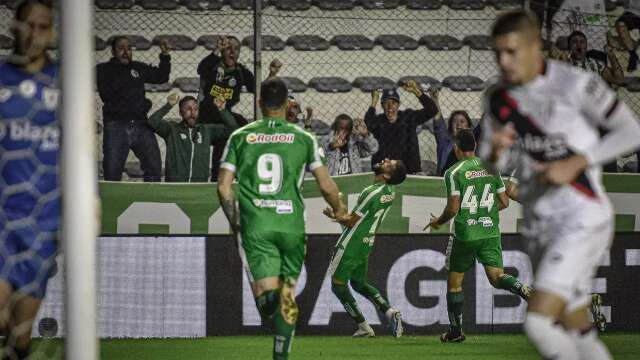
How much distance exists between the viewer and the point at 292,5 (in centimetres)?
1377

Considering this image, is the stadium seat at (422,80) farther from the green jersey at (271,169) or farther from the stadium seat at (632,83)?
the green jersey at (271,169)

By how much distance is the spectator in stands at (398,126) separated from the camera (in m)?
12.2

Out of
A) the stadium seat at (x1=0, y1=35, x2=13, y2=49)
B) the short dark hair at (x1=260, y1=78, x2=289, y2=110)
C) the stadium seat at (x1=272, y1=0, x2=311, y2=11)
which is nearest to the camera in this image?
the short dark hair at (x1=260, y1=78, x2=289, y2=110)

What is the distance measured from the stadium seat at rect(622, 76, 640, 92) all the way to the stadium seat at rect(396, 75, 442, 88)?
6.89ft

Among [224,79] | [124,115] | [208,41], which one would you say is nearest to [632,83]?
[224,79]

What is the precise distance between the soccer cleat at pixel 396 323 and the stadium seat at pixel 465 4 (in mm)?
4690

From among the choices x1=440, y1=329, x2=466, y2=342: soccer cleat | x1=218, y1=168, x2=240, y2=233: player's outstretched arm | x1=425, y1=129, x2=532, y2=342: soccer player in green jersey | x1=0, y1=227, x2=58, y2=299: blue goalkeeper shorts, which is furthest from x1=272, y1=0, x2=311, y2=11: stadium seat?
x1=0, y1=227, x2=58, y2=299: blue goalkeeper shorts

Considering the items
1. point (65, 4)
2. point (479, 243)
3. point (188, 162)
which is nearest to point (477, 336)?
point (479, 243)

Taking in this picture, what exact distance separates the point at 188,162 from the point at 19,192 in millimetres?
5976

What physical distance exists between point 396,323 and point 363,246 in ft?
2.65

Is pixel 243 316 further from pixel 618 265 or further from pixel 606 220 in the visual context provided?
pixel 606 220

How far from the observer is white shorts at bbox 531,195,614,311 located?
4.75 meters

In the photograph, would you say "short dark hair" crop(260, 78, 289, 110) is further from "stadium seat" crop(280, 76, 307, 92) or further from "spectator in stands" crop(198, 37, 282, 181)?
"stadium seat" crop(280, 76, 307, 92)

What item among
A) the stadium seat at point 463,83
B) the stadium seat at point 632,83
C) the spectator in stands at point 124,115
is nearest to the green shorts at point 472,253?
the stadium seat at point 463,83
